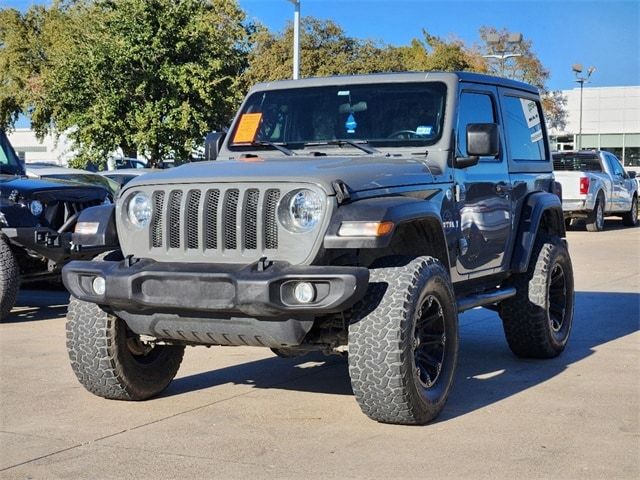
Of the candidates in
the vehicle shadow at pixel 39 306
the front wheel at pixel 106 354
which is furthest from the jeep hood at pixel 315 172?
the vehicle shadow at pixel 39 306

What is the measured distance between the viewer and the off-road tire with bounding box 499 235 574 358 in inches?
284

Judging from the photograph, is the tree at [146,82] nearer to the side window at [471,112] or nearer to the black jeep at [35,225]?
the black jeep at [35,225]

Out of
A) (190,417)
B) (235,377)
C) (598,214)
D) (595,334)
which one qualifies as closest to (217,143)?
(235,377)

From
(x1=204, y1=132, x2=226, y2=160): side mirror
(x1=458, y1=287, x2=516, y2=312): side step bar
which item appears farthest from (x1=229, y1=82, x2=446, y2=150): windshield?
(x1=458, y1=287, x2=516, y2=312): side step bar

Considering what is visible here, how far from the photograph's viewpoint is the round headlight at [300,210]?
509 centimetres

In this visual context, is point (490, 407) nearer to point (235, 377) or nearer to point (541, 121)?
point (235, 377)

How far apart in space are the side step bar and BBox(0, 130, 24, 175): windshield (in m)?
6.07

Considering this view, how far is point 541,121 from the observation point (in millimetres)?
8234

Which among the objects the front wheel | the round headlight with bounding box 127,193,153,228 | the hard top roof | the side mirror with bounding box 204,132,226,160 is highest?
the hard top roof

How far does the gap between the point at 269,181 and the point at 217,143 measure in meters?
1.84

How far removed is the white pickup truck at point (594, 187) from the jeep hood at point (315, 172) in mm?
15758

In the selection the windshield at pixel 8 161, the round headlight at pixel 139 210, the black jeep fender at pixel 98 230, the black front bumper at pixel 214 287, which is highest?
the windshield at pixel 8 161

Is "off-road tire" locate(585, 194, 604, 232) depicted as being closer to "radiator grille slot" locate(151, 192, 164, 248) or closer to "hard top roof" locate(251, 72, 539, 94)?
"hard top roof" locate(251, 72, 539, 94)

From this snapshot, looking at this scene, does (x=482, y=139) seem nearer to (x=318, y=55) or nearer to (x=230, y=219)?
(x=230, y=219)
